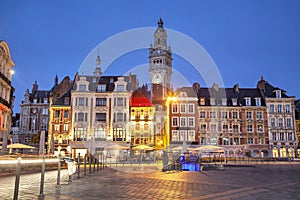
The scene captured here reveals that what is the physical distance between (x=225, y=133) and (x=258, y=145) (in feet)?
20.0

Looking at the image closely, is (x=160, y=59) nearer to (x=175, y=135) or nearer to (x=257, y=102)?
(x=257, y=102)

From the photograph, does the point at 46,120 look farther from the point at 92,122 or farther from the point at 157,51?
the point at 157,51

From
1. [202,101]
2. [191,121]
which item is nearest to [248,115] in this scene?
[202,101]

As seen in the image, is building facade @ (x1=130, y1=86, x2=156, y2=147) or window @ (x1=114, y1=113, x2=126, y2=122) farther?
building facade @ (x1=130, y1=86, x2=156, y2=147)

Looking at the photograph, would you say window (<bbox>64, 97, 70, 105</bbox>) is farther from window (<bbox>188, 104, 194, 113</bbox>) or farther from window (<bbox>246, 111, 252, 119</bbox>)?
window (<bbox>246, 111, 252, 119</bbox>)

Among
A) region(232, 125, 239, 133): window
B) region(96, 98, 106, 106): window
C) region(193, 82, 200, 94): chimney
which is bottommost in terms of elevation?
region(232, 125, 239, 133): window

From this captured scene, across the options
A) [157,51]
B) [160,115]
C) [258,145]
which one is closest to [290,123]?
[258,145]

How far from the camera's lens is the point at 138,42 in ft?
111

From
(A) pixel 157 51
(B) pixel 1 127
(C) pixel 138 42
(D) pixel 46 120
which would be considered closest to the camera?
(C) pixel 138 42

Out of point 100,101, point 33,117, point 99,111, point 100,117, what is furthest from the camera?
point 33,117

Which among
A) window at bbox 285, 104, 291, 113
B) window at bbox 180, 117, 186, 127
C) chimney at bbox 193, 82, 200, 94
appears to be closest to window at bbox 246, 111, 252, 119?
window at bbox 285, 104, 291, 113

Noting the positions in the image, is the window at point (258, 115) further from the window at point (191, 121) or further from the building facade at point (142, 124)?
the building facade at point (142, 124)

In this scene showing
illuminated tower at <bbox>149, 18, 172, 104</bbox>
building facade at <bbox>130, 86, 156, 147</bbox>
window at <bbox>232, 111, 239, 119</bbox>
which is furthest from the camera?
illuminated tower at <bbox>149, 18, 172, 104</bbox>

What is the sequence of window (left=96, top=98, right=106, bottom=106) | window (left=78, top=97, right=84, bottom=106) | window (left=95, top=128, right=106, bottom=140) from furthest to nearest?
1. window (left=96, top=98, right=106, bottom=106)
2. window (left=78, top=97, right=84, bottom=106)
3. window (left=95, top=128, right=106, bottom=140)
